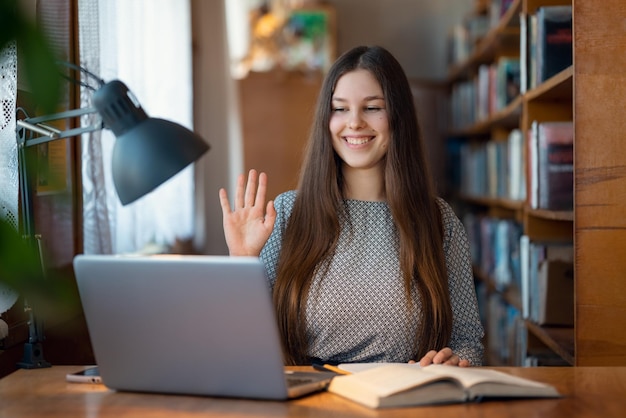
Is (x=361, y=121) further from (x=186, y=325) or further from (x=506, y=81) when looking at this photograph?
(x=506, y=81)

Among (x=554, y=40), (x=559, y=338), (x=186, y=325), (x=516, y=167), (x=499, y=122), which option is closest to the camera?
(x=186, y=325)

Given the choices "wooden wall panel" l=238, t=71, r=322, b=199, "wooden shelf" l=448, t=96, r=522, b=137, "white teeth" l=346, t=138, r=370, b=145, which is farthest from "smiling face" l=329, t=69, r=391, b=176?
"wooden wall panel" l=238, t=71, r=322, b=199

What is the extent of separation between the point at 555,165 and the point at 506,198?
1382 mm

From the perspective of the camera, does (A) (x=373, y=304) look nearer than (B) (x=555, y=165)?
Yes

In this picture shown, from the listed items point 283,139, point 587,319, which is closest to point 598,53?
point 587,319

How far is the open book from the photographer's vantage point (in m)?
1.29

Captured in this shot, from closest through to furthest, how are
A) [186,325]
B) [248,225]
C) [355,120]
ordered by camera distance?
1. [186,325]
2. [248,225]
3. [355,120]

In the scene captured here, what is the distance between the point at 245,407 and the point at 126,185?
39 centimetres

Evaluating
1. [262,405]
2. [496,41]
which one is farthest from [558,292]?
[496,41]

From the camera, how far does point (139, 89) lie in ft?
10.1

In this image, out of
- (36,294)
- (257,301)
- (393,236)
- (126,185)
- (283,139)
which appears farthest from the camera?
(283,139)

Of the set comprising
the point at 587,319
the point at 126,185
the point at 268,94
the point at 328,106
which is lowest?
the point at 587,319

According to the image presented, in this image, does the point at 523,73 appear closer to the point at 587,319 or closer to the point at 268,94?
the point at 587,319

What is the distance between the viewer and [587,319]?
2.11 m
